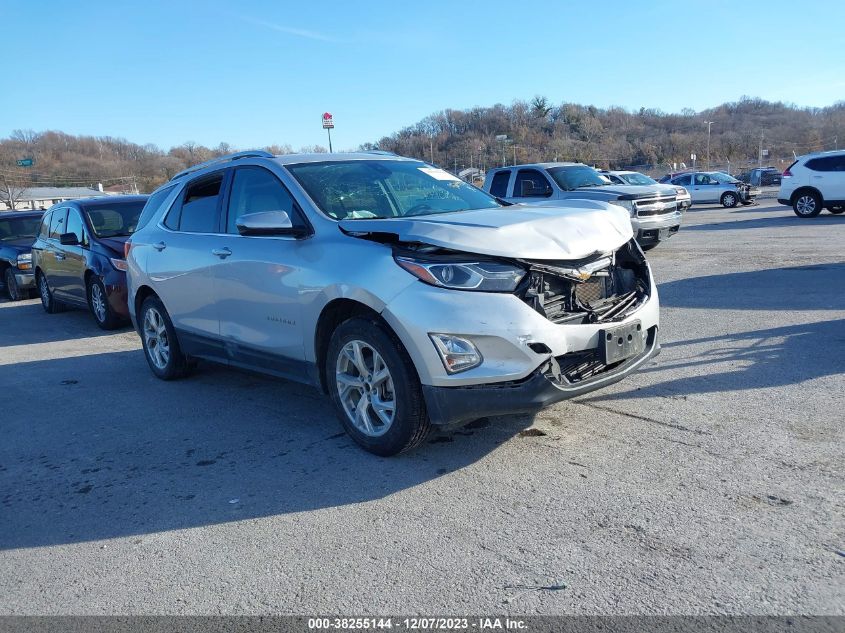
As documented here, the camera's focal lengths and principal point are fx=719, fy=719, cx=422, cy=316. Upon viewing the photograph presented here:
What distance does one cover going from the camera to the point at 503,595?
2.86 m

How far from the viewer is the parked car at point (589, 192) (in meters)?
13.5

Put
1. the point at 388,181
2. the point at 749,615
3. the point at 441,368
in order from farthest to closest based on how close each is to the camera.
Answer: the point at 388,181 → the point at 441,368 → the point at 749,615

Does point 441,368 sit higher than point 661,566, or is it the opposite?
point 441,368

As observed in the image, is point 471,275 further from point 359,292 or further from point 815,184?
point 815,184

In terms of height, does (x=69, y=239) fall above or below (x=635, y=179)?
below

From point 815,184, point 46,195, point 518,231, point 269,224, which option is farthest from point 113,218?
point 46,195

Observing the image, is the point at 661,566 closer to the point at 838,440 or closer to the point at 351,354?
the point at 838,440

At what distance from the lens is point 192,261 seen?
19.4 feet

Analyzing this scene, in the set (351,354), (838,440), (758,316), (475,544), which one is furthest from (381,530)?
(758,316)

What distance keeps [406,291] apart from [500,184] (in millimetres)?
11272

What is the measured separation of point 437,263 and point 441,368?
0.57 m

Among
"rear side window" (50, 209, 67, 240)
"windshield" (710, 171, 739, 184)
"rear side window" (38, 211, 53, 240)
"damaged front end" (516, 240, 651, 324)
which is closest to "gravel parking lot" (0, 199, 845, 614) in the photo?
"damaged front end" (516, 240, 651, 324)

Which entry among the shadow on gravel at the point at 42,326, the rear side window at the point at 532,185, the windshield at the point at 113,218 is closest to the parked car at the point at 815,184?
the rear side window at the point at 532,185

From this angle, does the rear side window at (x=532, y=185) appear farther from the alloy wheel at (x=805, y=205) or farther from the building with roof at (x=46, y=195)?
the building with roof at (x=46, y=195)
